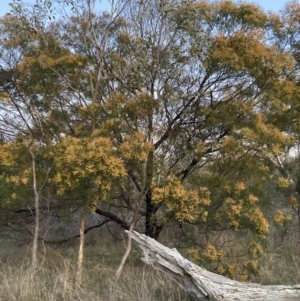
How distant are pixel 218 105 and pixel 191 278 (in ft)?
14.8

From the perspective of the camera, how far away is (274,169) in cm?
1060

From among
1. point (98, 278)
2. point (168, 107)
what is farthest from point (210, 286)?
point (168, 107)

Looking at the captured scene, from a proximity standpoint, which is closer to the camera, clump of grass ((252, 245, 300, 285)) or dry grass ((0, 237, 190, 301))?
dry grass ((0, 237, 190, 301))

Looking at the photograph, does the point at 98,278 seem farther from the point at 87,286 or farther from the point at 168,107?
the point at 168,107

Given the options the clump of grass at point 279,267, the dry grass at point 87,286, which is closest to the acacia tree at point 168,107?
the clump of grass at point 279,267

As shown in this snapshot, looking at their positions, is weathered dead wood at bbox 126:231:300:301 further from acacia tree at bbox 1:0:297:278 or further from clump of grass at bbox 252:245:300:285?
clump of grass at bbox 252:245:300:285

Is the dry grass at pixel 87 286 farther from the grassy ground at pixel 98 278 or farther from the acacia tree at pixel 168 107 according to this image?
the acacia tree at pixel 168 107

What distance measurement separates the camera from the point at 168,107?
10148 millimetres

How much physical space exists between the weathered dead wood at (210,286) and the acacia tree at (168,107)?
7.57 feet

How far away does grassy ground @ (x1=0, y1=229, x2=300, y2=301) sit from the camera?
7.23 meters

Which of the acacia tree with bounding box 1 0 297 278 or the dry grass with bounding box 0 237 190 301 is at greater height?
the acacia tree with bounding box 1 0 297 278

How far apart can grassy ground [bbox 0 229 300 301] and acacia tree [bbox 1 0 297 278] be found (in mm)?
997

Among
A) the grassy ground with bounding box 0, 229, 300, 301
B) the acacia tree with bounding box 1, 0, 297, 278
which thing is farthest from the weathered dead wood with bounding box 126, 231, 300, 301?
the acacia tree with bounding box 1, 0, 297, 278

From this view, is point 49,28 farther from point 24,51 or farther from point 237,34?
point 237,34
